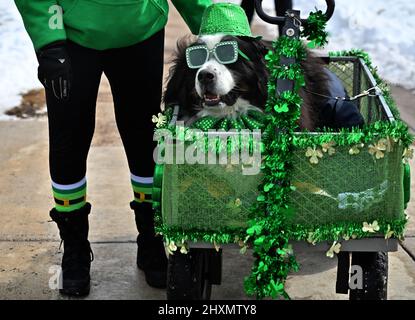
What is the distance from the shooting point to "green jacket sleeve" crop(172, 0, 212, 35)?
3.27 meters

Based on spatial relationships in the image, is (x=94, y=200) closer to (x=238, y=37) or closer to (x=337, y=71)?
(x=337, y=71)

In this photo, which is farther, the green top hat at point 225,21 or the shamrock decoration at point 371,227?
the green top hat at point 225,21

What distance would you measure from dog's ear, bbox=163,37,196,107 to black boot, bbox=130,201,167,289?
2.04 feet

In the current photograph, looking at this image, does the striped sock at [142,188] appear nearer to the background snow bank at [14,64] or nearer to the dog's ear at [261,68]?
the dog's ear at [261,68]

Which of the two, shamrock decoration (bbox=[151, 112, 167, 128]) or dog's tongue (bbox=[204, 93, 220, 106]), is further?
dog's tongue (bbox=[204, 93, 220, 106])

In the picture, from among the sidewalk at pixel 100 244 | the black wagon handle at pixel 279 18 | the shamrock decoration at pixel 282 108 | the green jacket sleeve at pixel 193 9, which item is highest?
the green jacket sleeve at pixel 193 9

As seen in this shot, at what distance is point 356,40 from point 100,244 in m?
5.16

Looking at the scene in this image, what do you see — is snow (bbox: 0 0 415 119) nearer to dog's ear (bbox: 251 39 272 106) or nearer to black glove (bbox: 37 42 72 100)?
black glove (bbox: 37 42 72 100)

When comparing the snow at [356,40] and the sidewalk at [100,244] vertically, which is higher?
the snow at [356,40]

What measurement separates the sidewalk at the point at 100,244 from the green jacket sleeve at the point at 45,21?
3.76ft

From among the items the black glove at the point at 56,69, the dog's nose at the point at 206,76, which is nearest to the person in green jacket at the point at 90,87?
the black glove at the point at 56,69

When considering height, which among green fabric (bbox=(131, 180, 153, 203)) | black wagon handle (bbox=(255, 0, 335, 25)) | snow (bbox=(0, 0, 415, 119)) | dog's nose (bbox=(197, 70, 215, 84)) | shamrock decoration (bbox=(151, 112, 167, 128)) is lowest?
green fabric (bbox=(131, 180, 153, 203))

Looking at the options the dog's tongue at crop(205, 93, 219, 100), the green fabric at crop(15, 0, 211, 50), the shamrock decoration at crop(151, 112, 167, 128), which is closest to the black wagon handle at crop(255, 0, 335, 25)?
the dog's tongue at crop(205, 93, 219, 100)

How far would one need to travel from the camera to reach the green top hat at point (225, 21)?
286cm
